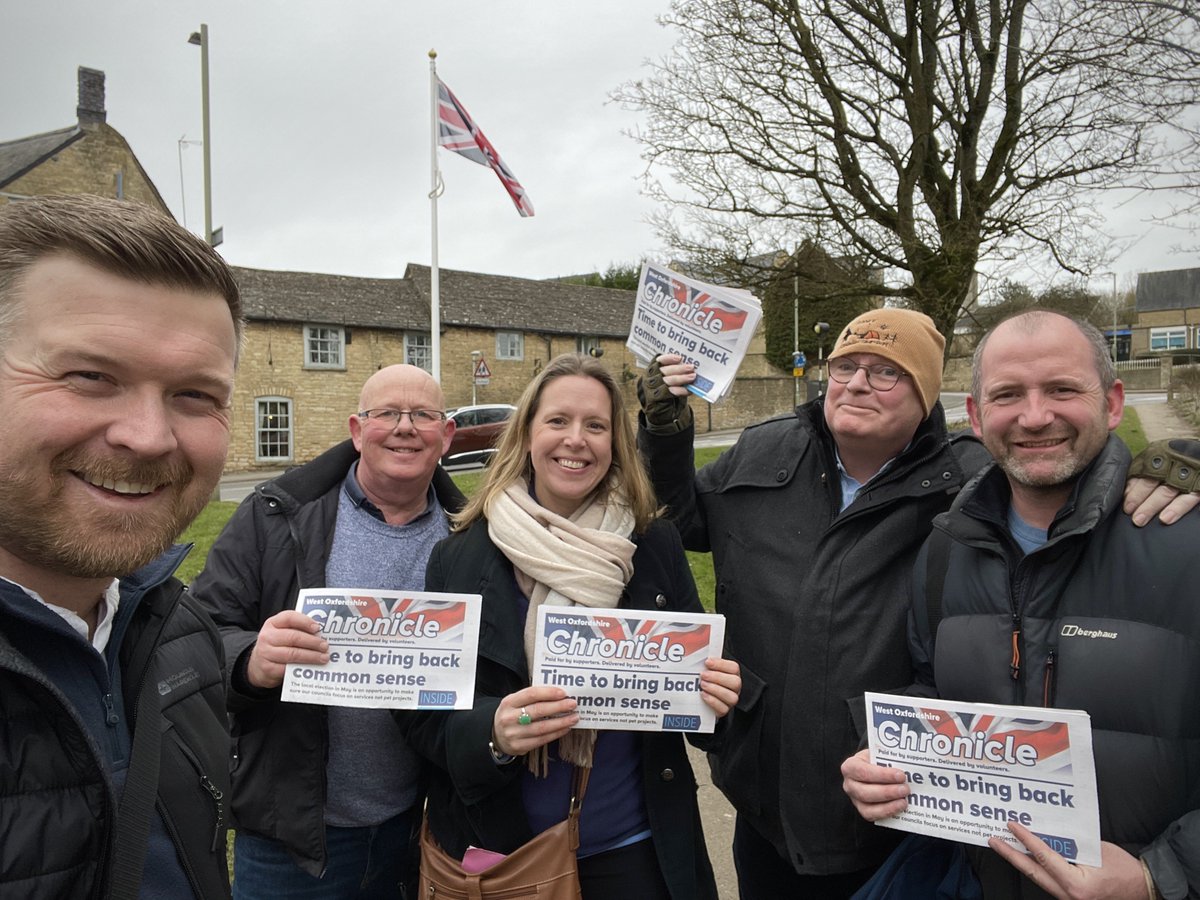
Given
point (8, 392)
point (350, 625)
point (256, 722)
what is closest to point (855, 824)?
point (350, 625)

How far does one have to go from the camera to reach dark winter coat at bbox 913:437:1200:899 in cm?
178

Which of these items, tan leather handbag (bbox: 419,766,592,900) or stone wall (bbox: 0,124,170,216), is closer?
tan leather handbag (bbox: 419,766,592,900)

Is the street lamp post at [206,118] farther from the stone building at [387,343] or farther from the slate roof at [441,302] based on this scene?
the slate roof at [441,302]

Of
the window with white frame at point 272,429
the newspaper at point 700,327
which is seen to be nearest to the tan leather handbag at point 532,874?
the newspaper at point 700,327

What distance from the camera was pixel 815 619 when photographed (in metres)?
2.49

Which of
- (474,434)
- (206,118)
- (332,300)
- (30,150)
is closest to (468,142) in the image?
(206,118)

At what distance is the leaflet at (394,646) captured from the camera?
7.63 ft

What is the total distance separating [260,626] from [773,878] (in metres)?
2.00

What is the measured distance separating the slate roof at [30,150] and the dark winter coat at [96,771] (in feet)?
106

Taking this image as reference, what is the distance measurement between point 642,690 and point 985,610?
994 mm

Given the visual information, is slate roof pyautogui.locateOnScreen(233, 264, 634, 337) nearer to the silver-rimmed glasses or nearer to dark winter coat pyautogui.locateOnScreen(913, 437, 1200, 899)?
the silver-rimmed glasses

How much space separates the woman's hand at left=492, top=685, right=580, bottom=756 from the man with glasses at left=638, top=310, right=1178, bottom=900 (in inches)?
28.2

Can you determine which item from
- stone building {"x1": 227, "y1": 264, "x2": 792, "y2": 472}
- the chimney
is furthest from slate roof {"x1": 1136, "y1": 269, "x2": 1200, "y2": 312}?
the chimney

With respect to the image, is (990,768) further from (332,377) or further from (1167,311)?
(1167,311)
